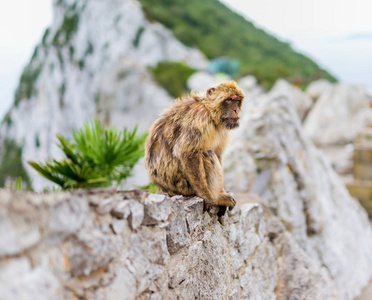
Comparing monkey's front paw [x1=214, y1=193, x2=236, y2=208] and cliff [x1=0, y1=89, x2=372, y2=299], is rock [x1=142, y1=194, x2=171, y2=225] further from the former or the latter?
monkey's front paw [x1=214, y1=193, x2=236, y2=208]

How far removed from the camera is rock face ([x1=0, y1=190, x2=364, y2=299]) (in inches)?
56.9

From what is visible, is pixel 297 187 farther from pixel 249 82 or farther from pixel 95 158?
pixel 249 82

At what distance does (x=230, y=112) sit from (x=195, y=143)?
19.6 inches

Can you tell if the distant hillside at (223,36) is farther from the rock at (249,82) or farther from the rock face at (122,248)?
the rock face at (122,248)

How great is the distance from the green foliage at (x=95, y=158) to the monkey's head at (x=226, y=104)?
1903mm

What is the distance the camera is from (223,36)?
32.4 meters

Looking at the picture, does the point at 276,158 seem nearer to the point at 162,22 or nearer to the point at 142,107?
the point at 142,107

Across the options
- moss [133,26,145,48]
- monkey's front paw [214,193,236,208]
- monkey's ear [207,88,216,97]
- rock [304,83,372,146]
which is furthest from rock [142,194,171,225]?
moss [133,26,145,48]

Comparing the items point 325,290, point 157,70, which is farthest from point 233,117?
point 157,70

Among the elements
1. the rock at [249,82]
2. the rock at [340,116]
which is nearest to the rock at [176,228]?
the rock at [340,116]

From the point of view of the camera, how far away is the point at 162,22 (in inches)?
1143

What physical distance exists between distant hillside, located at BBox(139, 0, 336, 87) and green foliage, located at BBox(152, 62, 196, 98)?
30.2ft

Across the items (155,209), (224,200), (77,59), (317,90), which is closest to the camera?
(155,209)

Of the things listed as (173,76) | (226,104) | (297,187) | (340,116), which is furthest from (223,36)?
(226,104)
